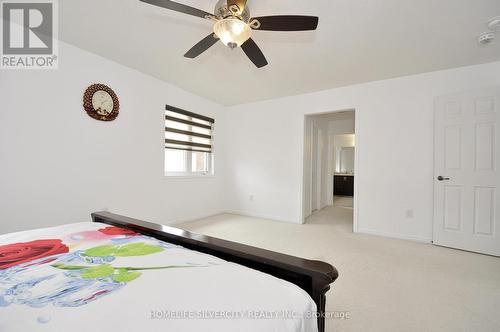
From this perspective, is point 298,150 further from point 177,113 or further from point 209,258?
point 209,258

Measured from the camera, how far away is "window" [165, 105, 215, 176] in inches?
146

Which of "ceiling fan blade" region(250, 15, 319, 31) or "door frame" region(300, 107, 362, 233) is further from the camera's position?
"door frame" region(300, 107, 362, 233)

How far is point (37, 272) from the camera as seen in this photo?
81cm

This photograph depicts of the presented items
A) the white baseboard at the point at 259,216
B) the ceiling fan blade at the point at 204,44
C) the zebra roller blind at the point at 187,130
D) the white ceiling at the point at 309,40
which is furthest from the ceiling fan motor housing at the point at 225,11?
the white baseboard at the point at 259,216

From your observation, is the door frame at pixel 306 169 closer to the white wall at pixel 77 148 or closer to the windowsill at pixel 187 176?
the windowsill at pixel 187 176

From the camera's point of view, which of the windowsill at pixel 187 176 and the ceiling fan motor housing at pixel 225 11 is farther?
the windowsill at pixel 187 176

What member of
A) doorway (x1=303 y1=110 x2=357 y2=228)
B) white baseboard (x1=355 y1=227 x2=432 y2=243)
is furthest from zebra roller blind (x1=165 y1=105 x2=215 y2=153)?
white baseboard (x1=355 y1=227 x2=432 y2=243)

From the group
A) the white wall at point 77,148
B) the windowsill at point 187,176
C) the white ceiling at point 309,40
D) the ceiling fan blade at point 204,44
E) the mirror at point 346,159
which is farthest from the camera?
the mirror at point 346,159

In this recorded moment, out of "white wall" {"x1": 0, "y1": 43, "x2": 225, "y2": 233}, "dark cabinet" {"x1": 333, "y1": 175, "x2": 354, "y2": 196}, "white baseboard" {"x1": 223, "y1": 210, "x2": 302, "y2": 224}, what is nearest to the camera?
"white wall" {"x1": 0, "y1": 43, "x2": 225, "y2": 233}

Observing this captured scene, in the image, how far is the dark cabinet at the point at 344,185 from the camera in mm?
7488

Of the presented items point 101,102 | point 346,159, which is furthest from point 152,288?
point 346,159

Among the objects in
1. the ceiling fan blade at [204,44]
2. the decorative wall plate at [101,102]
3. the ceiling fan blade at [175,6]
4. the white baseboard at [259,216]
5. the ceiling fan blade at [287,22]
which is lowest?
the white baseboard at [259,216]

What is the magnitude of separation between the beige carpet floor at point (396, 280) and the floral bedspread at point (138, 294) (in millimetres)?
1076

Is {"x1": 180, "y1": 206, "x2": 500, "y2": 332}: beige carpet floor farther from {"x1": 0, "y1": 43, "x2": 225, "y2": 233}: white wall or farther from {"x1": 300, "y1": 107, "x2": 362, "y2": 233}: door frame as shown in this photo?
{"x1": 0, "y1": 43, "x2": 225, "y2": 233}: white wall
